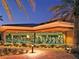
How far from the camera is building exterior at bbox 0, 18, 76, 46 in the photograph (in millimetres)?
35344

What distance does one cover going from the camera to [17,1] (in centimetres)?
414

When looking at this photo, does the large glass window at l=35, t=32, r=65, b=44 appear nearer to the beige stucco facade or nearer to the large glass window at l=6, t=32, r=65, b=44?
the large glass window at l=6, t=32, r=65, b=44

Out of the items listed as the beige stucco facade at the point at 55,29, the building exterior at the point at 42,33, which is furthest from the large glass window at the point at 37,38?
the beige stucco facade at the point at 55,29

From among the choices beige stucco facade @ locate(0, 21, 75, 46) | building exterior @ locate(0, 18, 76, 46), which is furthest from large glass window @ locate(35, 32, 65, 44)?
beige stucco facade @ locate(0, 21, 75, 46)

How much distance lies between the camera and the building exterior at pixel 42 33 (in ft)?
116

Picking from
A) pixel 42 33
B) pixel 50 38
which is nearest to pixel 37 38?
pixel 42 33

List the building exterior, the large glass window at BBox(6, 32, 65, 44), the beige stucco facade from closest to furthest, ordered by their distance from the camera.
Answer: the beige stucco facade → the building exterior → the large glass window at BBox(6, 32, 65, 44)

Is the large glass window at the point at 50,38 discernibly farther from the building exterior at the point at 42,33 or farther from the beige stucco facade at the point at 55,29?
the beige stucco facade at the point at 55,29

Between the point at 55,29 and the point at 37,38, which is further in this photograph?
the point at 37,38

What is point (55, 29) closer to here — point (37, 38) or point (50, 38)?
point (50, 38)

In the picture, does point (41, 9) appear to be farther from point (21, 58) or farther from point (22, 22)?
point (21, 58)

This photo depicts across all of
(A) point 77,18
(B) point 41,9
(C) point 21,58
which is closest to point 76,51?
(C) point 21,58

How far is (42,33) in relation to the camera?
39.1 metres

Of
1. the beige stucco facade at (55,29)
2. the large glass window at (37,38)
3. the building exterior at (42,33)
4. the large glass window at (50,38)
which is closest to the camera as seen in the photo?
the beige stucco facade at (55,29)
